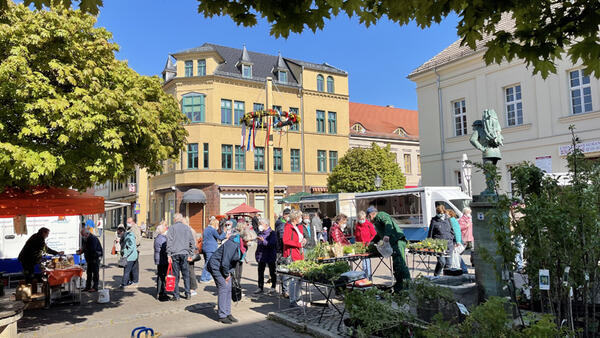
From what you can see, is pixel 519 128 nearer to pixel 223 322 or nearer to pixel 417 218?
pixel 417 218

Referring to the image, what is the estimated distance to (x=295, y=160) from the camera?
3603 centimetres

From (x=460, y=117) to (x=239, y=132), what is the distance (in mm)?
17254

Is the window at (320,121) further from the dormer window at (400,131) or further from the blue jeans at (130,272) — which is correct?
the blue jeans at (130,272)

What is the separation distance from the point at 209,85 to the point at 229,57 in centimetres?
458

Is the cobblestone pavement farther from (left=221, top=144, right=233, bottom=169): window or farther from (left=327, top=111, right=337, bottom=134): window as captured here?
(left=327, top=111, right=337, bottom=134): window

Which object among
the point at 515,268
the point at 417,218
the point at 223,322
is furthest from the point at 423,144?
the point at 515,268

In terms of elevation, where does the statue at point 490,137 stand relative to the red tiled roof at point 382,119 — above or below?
below

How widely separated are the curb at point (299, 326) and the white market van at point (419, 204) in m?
11.5

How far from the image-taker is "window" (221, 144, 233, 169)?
32969 mm

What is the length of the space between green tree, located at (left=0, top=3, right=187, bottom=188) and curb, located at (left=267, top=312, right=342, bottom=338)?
3.60 m

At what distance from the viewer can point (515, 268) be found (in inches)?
158

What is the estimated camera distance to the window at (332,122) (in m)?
37.7

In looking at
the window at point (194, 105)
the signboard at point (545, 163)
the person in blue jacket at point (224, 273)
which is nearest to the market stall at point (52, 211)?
the person in blue jacket at point (224, 273)

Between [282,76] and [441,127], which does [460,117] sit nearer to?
[441,127]
